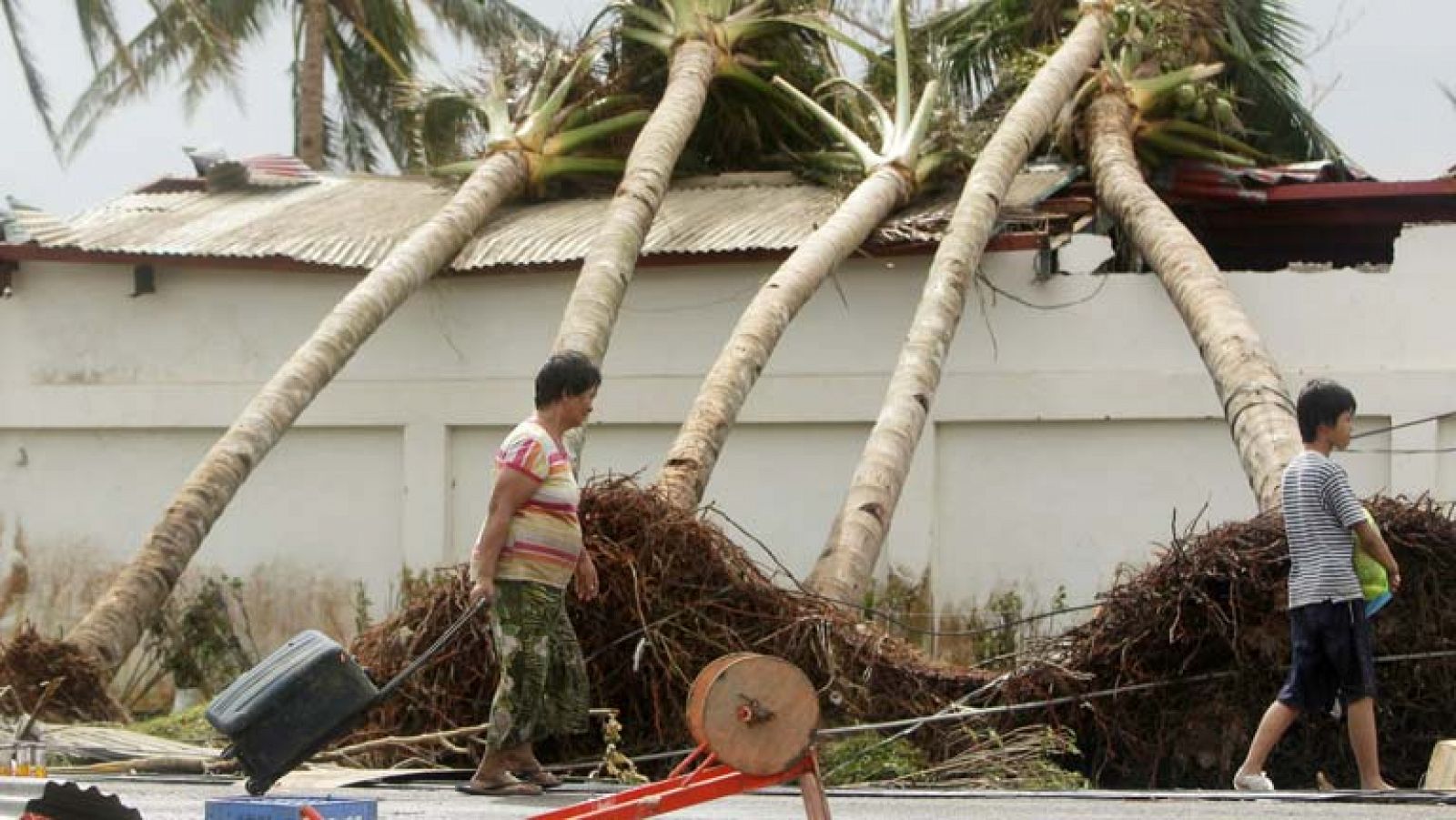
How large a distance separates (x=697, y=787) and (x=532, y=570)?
2.89 meters

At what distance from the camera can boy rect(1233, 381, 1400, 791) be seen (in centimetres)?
838

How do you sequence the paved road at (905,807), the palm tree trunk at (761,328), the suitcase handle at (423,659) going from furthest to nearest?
the palm tree trunk at (761,328), the paved road at (905,807), the suitcase handle at (423,659)

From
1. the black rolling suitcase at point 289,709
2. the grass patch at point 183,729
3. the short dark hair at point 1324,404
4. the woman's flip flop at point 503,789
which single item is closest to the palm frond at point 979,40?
the grass patch at point 183,729

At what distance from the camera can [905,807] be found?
308 inches

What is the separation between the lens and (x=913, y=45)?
19.1m

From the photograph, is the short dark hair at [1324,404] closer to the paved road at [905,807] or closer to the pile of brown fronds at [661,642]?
the paved road at [905,807]

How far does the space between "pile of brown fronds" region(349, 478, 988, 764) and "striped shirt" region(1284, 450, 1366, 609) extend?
2.19 meters

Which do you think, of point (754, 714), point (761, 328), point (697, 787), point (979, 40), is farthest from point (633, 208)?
point (754, 714)

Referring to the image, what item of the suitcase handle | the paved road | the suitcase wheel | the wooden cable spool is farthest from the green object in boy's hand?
the suitcase wheel

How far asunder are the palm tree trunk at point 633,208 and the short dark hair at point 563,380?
5.84 metres

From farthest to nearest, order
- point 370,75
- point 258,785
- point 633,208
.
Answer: point 370,75, point 633,208, point 258,785

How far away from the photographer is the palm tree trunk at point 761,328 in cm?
1249

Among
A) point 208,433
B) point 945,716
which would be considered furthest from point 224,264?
point 945,716

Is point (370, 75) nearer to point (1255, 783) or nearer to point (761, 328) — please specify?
point (761, 328)
